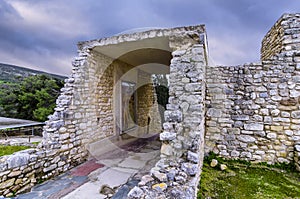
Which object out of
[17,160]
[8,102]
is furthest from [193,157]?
[8,102]

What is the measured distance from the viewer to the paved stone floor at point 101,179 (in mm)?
2641

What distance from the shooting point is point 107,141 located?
488 cm

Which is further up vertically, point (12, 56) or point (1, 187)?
point (12, 56)

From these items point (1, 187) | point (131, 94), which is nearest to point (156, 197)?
point (1, 187)

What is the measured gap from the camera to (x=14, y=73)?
9211 millimetres

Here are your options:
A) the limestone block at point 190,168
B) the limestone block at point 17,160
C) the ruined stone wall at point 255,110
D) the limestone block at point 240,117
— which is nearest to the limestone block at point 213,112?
the ruined stone wall at point 255,110

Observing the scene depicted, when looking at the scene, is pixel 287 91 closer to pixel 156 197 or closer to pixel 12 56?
pixel 156 197

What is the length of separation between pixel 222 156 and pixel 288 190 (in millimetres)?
1208

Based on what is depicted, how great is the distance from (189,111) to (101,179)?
2.11m

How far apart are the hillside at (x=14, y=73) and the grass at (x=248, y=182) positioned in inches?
370

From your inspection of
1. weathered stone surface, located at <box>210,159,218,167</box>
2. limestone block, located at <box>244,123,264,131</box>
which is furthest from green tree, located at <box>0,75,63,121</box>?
limestone block, located at <box>244,123,264,131</box>

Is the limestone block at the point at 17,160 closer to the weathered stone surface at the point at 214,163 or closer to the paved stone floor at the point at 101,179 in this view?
the paved stone floor at the point at 101,179

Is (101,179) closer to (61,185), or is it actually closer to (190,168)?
(61,185)

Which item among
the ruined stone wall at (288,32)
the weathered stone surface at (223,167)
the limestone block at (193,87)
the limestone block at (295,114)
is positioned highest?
the ruined stone wall at (288,32)
